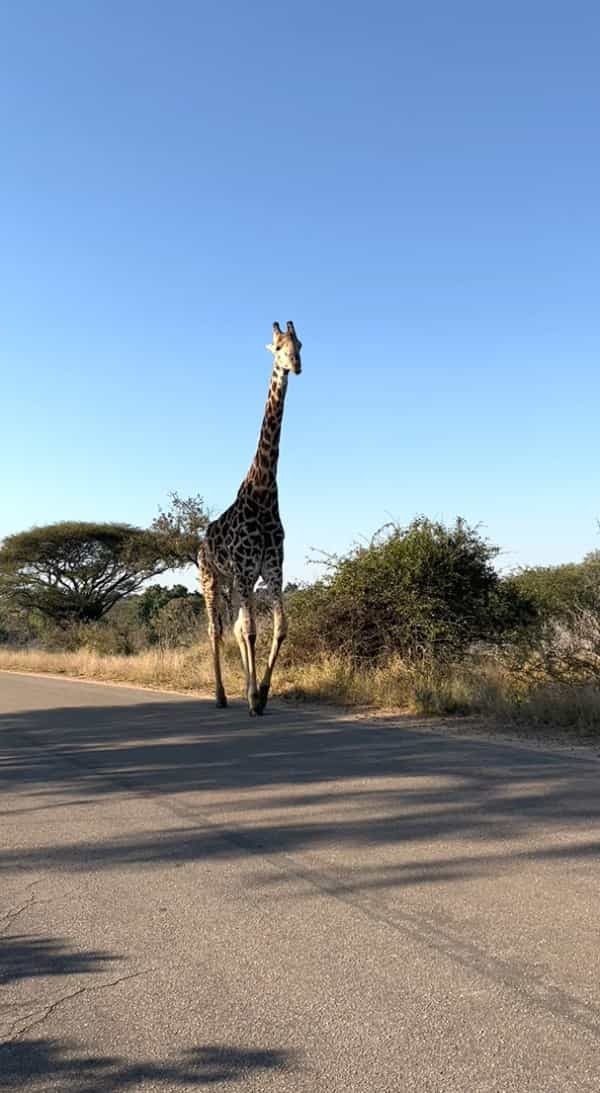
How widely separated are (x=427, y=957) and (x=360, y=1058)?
894mm

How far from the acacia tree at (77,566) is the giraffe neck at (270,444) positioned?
2558 cm

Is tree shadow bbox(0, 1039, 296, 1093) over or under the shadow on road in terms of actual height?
under

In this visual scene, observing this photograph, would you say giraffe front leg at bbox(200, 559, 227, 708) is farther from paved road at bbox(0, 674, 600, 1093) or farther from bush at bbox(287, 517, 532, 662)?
paved road at bbox(0, 674, 600, 1093)

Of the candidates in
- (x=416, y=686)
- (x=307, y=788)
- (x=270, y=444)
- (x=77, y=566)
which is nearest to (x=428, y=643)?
(x=416, y=686)

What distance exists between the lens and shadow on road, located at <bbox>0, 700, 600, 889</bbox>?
5742mm

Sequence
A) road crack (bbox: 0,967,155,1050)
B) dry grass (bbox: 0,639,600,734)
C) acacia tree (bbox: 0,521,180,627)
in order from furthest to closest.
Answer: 1. acacia tree (bbox: 0,521,180,627)
2. dry grass (bbox: 0,639,600,734)
3. road crack (bbox: 0,967,155,1050)

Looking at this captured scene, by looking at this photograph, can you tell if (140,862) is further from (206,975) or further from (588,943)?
(588,943)

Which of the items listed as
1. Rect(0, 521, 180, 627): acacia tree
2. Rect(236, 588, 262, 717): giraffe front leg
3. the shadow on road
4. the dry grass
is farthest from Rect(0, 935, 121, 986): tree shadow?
Rect(0, 521, 180, 627): acacia tree

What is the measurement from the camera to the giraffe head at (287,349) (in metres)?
13.0

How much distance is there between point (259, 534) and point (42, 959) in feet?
31.7

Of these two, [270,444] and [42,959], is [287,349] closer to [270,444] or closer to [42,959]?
[270,444]

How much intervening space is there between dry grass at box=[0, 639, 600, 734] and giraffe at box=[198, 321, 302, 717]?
1482 millimetres

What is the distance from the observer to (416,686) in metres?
12.9

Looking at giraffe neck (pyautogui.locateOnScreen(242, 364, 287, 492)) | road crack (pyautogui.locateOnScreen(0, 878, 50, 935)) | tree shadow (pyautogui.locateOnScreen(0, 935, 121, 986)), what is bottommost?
tree shadow (pyautogui.locateOnScreen(0, 935, 121, 986))
